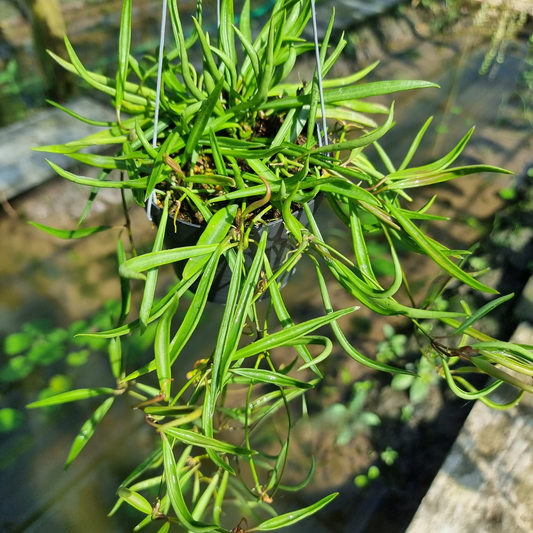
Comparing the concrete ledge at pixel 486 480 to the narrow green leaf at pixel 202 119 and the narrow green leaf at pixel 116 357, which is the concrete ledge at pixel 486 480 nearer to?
the narrow green leaf at pixel 116 357

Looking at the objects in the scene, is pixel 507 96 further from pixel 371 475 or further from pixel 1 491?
pixel 1 491

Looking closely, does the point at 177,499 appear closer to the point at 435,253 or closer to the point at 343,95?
the point at 435,253

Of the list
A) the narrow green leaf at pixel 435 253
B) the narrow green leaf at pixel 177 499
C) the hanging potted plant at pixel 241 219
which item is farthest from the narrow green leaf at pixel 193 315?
the narrow green leaf at pixel 435 253

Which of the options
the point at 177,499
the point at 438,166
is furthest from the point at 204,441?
the point at 438,166

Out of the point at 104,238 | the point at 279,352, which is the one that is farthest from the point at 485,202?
the point at 104,238

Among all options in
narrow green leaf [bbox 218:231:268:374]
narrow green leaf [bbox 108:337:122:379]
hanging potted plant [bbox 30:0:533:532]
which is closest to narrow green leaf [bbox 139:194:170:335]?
hanging potted plant [bbox 30:0:533:532]

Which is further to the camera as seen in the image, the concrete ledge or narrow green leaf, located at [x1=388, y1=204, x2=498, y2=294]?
the concrete ledge

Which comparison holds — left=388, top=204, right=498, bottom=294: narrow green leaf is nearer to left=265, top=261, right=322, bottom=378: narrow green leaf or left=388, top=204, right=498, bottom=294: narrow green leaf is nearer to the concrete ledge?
left=265, top=261, right=322, bottom=378: narrow green leaf

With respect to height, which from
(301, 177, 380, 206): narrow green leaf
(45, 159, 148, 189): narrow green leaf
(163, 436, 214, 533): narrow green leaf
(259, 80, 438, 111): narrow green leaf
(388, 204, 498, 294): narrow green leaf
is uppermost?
(259, 80, 438, 111): narrow green leaf
